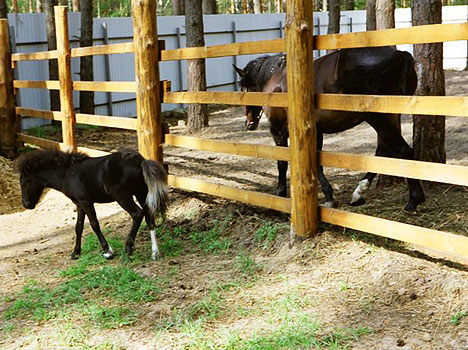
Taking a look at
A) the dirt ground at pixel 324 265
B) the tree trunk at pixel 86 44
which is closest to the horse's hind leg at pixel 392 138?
the dirt ground at pixel 324 265

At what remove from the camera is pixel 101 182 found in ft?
18.3

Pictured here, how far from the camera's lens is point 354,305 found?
4066 mm

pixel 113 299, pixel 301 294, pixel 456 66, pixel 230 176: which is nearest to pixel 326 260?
pixel 301 294

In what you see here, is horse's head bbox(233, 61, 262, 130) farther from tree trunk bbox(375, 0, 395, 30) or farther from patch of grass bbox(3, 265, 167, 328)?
patch of grass bbox(3, 265, 167, 328)

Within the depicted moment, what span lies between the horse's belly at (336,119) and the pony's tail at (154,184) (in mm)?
1734

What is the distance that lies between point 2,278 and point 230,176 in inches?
137

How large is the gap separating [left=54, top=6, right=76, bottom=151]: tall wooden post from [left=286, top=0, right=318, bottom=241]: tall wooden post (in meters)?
4.60

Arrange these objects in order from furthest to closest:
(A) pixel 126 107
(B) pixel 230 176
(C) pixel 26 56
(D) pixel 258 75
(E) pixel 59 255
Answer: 1. (A) pixel 126 107
2. (C) pixel 26 56
3. (B) pixel 230 176
4. (D) pixel 258 75
5. (E) pixel 59 255

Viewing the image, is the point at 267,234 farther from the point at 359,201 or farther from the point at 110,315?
the point at 110,315

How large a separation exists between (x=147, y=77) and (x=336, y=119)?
81.2 inches

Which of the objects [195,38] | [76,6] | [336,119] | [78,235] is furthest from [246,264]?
[76,6]

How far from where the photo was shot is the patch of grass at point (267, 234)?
17.6ft

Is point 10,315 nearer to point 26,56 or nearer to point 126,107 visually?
point 26,56

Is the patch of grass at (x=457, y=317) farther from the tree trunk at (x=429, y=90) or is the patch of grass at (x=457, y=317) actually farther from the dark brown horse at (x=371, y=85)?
the tree trunk at (x=429, y=90)
